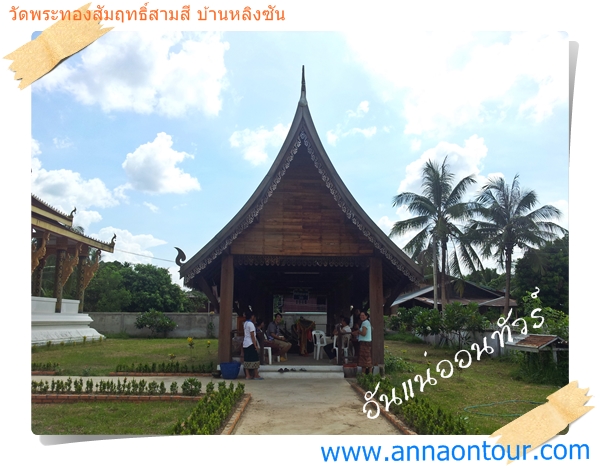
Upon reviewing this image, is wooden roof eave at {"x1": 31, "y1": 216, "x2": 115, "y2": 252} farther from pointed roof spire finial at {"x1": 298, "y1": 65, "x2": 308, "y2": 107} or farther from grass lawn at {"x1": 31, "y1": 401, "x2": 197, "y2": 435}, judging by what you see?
pointed roof spire finial at {"x1": 298, "y1": 65, "x2": 308, "y2": 107}

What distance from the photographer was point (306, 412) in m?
6.32

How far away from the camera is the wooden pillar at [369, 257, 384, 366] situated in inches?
380

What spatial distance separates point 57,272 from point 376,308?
1733 cm

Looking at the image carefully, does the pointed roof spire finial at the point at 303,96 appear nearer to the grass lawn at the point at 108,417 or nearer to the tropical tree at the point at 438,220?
the grass lawn at the point at 108,417

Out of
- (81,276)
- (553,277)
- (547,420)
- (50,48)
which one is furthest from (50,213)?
(553,277)

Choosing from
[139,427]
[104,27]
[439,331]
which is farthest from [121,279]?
[104,27]

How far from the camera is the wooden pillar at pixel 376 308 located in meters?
9.66

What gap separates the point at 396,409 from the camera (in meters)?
6.18

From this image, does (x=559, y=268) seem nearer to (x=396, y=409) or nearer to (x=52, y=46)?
(x=396, y=409)

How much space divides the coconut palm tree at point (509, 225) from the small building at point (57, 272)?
59.7 feet

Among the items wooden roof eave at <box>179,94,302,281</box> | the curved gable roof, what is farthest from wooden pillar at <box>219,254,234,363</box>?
wooden roof eave at <box>179,94,302,281</box>

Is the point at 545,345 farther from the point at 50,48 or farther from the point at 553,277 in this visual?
the point at 553,277

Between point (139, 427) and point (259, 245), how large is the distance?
4.43 metres

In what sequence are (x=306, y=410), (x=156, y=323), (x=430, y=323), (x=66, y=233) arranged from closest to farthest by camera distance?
(x=306, y=410), (x=430, y=323), (x=66, y=233), (x=156, y=323)
